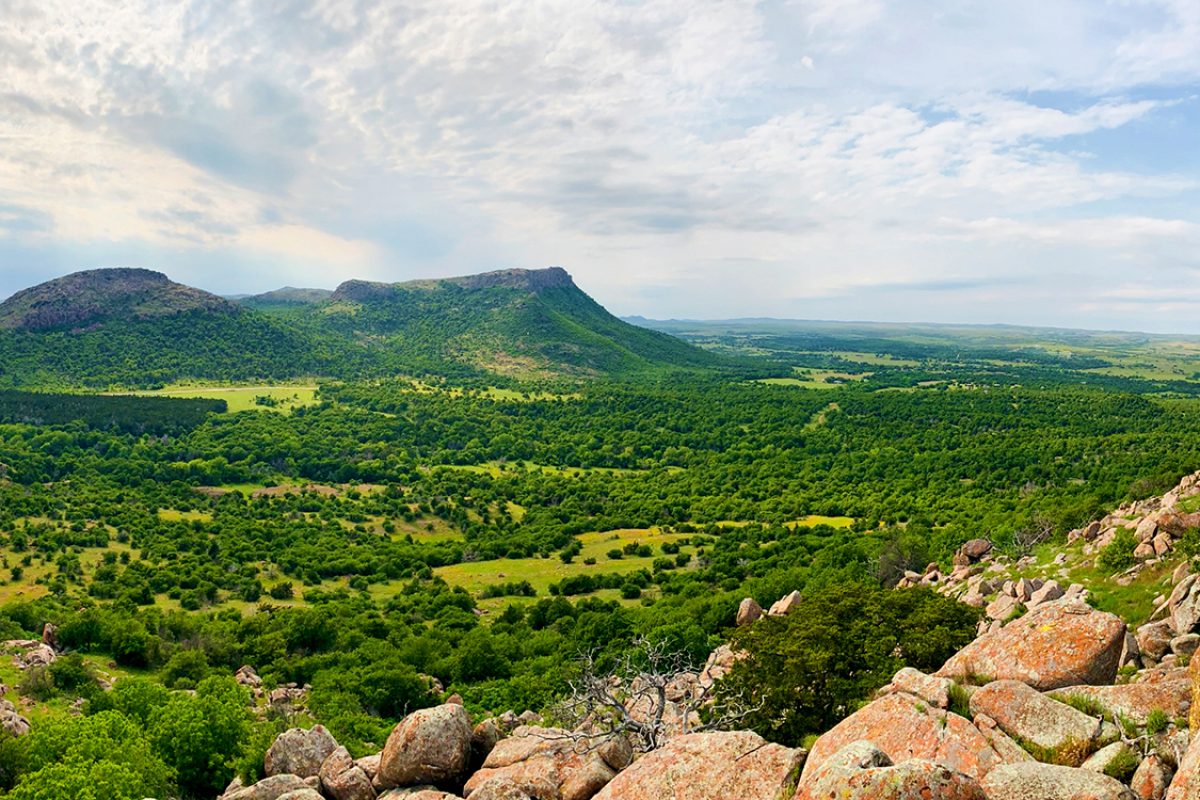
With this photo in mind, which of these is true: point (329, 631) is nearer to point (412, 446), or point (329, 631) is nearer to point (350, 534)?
point (350, 534)

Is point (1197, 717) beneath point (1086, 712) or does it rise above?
above

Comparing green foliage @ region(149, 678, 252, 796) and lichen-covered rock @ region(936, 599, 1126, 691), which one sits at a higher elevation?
lichen-covered rock @ region(936, 599, 1126, 691)

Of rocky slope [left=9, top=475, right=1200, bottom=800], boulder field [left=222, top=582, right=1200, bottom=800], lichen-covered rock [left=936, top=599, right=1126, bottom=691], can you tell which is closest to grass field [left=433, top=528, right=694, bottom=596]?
rocky slope [left=9, top=475, right=1200, bottom=800]

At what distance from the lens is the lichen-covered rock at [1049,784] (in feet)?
36.4

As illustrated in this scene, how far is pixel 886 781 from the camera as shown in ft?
34.6

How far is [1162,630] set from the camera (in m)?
21.5

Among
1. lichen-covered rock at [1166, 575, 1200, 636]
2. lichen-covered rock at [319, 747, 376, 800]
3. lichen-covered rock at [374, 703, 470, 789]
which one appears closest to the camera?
lichen-covered rock at [374, 703, 470, 789]

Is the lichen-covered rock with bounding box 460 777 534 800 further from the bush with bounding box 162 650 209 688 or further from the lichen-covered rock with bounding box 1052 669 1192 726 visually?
the bush with bounding box 162 650 209 688

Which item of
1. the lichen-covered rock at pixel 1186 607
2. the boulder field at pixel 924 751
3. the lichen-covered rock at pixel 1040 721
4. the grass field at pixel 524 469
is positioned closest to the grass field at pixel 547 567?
the grass field at pixel 524 469

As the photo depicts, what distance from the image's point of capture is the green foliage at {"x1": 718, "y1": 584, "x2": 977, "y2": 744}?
24.7 metres

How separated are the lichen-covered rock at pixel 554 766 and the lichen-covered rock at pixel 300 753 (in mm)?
7880

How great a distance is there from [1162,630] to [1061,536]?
35.3 metres

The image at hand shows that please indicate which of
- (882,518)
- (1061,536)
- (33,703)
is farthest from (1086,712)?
(882,518)

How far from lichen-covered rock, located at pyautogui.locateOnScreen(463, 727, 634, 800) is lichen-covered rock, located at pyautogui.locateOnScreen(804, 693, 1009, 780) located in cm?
645
